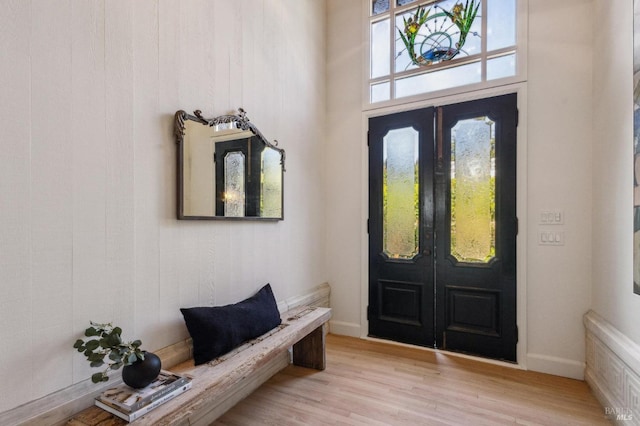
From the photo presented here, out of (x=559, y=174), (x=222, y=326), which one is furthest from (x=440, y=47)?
(x=222, y=326)

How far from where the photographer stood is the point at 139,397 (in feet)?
4.07

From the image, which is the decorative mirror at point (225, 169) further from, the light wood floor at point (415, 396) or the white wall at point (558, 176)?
the white wall at point (558, 176)

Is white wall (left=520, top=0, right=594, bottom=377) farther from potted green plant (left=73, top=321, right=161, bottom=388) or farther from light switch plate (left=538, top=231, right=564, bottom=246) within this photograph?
potted green plant (left=73, top=321, right=161, bottom=388)

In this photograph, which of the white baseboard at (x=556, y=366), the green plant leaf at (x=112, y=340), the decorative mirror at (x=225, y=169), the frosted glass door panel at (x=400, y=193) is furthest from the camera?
the frosted glass door panel at (x=400, y=193)

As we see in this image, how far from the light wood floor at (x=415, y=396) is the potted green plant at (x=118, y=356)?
2.76 ft

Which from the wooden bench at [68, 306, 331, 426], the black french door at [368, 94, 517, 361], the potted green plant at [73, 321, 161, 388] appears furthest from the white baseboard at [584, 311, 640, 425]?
the potted green plant at [73, 321, 161, 388]

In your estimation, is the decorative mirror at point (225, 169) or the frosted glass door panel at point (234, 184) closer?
the decorative mirror at point (225, 169)

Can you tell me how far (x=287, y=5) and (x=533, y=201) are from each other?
2690 mm

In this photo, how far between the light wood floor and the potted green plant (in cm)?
84

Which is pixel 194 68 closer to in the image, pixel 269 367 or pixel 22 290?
pixel 22 290

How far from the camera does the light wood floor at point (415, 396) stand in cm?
191

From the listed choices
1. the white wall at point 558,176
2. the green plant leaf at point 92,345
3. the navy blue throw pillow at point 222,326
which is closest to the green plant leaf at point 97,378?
the green plant leaf at point 92,345

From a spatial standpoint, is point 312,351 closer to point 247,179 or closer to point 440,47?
point 247,179

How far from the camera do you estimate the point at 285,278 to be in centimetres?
270
